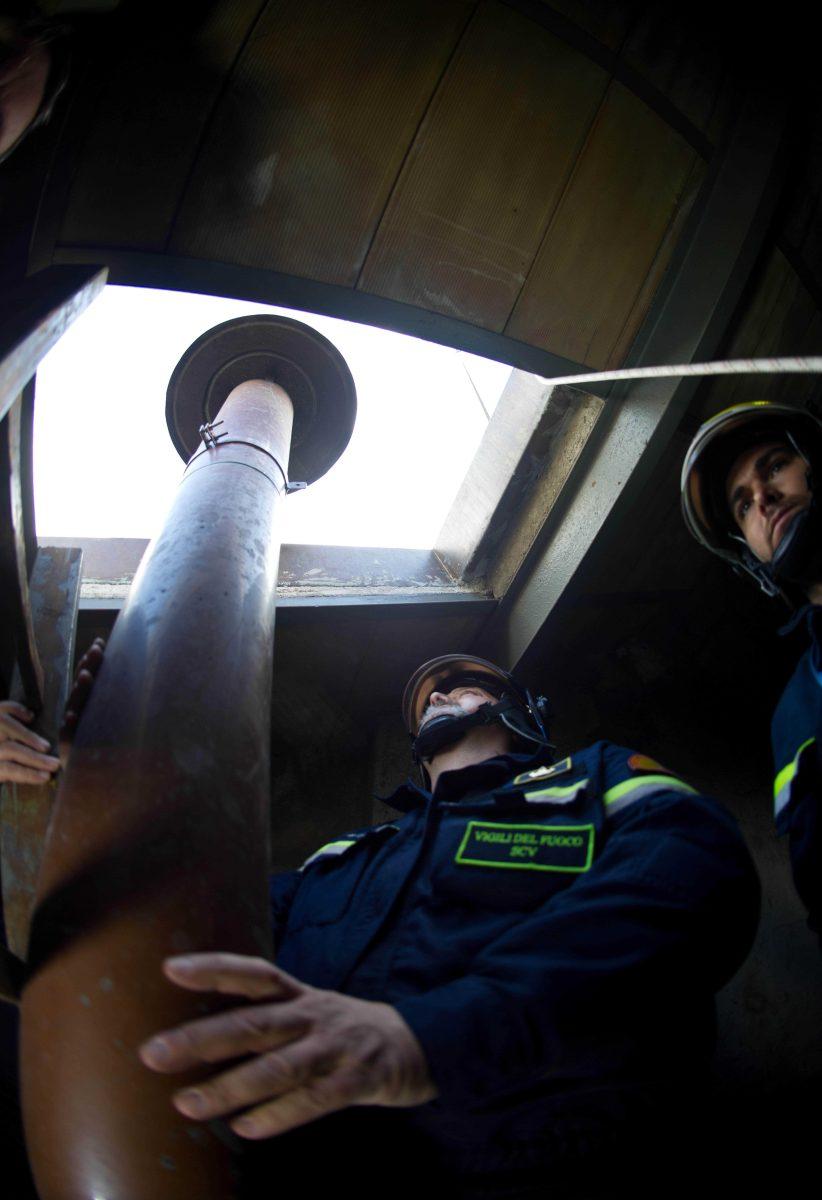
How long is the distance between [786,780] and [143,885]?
2037 millimetres

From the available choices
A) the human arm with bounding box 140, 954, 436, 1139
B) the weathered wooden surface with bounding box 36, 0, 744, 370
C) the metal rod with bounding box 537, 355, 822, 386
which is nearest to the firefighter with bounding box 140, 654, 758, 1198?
the human arm with bounding box 140, 954, 436, 1139

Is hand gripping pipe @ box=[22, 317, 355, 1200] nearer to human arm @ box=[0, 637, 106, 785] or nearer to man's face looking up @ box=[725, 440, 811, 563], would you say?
human arm @ box=[0, 637, 106, 785]

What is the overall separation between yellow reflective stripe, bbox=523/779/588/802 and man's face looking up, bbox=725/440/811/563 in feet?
4.55

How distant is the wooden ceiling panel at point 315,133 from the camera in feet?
8.54

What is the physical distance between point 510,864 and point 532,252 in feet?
10.2

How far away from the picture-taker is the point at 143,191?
2658 millimetres

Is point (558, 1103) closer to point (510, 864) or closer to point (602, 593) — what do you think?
point (510, 864)

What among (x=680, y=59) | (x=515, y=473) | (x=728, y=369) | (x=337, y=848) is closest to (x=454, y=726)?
(x=337, y=848)

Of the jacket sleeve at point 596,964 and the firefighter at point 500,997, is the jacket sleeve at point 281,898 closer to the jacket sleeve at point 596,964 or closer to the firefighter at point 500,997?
the firefighter at point 500,997

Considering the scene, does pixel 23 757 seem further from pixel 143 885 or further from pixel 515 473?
pixel 515 473

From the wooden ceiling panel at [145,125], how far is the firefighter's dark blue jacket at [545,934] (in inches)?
111

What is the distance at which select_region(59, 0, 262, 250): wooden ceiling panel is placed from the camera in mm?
2455

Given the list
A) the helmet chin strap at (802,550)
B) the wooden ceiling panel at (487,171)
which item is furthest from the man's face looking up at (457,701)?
the wooden ceiling panel at (487,171)

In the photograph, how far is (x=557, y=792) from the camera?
1855 mm
